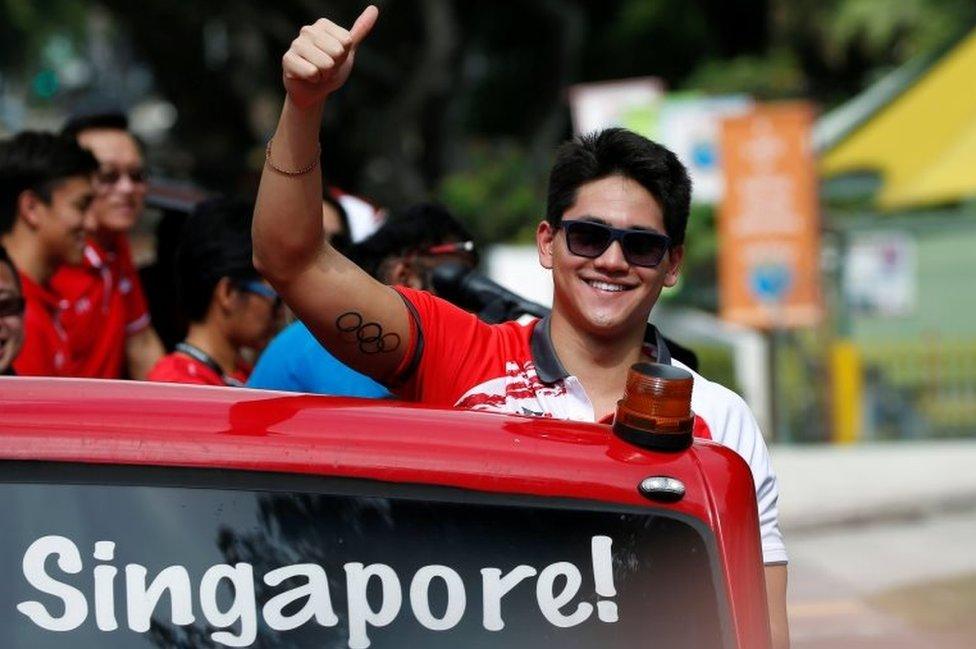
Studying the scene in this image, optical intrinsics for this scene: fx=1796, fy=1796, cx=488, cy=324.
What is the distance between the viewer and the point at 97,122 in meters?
5.34

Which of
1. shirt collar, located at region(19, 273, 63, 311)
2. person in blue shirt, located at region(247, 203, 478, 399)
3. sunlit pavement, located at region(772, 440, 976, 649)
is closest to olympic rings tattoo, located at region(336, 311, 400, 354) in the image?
person in blue shirt, located at region(247, 203, 478, 399)

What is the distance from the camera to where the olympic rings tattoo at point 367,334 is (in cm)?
268

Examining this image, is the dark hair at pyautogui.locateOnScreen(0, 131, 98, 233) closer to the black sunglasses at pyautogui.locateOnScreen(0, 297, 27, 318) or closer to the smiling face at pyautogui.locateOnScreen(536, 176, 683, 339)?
the black sunglasses at pyautogui.locateOnScreen(0, 297, 27, 318)

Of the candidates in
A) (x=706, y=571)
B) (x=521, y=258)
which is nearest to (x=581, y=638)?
(x=706, y=571)

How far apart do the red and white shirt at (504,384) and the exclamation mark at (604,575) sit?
626mm

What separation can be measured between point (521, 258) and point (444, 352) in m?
12.1

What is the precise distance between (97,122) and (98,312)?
87 cm

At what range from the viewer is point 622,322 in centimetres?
286

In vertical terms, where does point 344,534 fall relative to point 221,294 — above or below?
below

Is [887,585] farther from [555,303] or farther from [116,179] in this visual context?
[555,303]

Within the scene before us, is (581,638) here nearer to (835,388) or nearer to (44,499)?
(44,499)

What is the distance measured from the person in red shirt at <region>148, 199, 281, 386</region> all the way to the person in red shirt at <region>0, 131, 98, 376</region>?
482 mm

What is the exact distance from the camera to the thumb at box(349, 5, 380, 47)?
8.34 feet

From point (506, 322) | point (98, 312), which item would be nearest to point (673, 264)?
point (506, 322)
